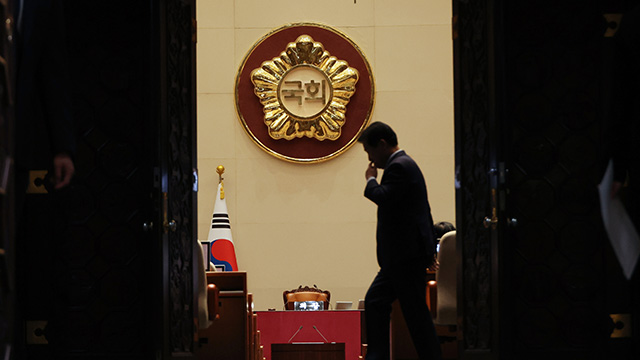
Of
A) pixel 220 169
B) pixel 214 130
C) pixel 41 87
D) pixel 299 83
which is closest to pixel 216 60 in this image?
pixel 214 130

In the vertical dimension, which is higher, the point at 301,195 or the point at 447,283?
the point at 301,195

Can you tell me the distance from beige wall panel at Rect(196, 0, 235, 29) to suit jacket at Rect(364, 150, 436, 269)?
4.58 meters

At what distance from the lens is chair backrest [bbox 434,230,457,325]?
5.02 metres

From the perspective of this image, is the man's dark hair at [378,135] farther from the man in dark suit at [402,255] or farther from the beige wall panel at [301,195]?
the beige wall panel at [301,195]

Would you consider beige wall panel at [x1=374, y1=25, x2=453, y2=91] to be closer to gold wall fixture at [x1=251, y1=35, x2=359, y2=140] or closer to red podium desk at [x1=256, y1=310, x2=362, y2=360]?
gold wall fixture at [x1=251, y1=35, x2=359, y2=140]

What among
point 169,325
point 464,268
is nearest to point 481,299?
point 464,268

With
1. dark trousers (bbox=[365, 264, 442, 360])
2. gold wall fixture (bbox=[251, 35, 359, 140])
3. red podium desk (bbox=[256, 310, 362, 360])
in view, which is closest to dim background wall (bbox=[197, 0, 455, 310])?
gold wall fixture (bbox=[251, 35, 359, 140])

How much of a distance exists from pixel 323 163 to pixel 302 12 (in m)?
1.49

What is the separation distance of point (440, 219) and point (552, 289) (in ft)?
12.1

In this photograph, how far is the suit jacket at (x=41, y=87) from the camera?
2404mm

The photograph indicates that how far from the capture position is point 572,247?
14.9ft

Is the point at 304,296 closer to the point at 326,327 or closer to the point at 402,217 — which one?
the point at 326,327

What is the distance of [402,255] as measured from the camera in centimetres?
411

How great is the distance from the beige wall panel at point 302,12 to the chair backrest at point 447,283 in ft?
12.7
